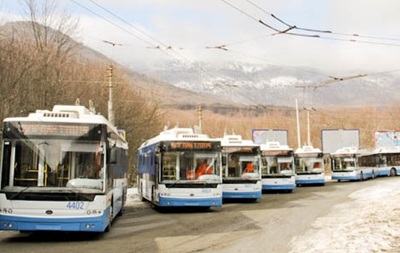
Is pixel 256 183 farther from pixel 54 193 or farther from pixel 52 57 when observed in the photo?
pixel 52 57

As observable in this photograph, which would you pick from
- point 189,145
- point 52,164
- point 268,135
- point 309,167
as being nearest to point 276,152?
point 309,167

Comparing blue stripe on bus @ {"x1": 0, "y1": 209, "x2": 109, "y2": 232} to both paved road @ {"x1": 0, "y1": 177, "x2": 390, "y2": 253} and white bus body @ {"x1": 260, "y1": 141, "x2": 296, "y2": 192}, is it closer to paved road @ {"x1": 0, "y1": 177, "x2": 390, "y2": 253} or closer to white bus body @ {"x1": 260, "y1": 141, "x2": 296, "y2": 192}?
paved road @ {"x1": 0, "y1": 177, "x2": 390, "y2": 253}

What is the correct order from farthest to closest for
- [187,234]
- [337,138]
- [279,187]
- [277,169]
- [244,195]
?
1. [337,138]
2. [277,169]
3. [279,187]
4. [244,195]
5. [187,234]

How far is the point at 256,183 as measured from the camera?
23.1 metres

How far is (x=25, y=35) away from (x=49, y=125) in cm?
2169

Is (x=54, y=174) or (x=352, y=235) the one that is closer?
(x=54, y=174)

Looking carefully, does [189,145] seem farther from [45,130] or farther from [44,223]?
[44,223]

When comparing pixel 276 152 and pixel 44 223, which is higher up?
pixel 276 152

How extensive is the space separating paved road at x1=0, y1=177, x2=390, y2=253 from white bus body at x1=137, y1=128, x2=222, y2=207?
0.57 m

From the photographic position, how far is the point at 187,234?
13.2m

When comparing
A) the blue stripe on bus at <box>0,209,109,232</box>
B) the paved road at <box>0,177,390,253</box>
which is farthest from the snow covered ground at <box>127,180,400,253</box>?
the blue stripe on bus at <box>0,209,109,232</box>

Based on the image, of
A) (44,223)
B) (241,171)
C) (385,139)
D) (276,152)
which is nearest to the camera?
(44,223)

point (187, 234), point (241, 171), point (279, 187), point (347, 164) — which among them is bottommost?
point (187, 234)

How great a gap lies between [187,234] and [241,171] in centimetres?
1049
